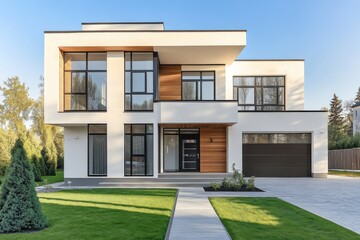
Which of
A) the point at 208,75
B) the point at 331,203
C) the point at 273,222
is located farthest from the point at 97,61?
the point at 331,203

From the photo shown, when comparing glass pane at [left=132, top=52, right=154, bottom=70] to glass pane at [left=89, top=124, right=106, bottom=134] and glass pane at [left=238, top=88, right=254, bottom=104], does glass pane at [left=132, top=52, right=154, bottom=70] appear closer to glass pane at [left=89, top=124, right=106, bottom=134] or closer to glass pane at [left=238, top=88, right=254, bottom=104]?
glass pane at [left=89, top=124, right=106, bottom=134]

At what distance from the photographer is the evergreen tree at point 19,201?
19.0ft

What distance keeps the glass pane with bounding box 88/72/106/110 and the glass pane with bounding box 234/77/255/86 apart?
8689mm

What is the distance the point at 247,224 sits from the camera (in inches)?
254

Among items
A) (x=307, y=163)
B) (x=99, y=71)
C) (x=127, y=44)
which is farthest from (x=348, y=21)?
(x=99, y=71)

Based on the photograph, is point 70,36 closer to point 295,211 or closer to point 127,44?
point 127,44

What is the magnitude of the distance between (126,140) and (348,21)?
17498 millimetres

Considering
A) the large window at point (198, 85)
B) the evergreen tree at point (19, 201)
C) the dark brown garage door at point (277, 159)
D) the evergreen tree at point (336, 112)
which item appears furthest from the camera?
the evergreen tree at point (336, 112)

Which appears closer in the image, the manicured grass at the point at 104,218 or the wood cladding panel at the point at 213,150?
the manicured grass at the point at 104,218

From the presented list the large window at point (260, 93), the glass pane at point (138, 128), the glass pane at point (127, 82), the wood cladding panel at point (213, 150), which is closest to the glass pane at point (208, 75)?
the large window at point (260, 93)

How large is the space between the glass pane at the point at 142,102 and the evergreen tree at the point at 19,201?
930 cm

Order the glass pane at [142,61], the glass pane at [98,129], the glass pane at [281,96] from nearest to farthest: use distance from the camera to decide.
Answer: the glass pane at [142,61] < the glass pane at [98,129] < the glass pane at [281,96]

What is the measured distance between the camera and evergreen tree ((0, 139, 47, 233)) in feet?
19.0

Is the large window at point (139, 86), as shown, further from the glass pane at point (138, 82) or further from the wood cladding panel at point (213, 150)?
the wood cladding panel at point (213, 150)
